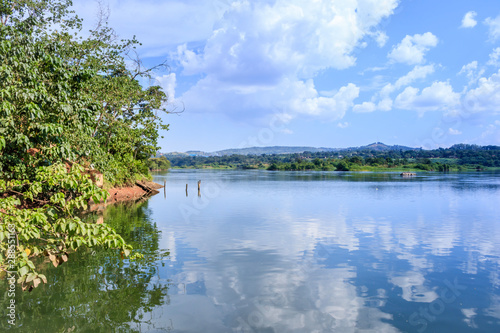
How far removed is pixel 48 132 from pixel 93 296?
6.22 metres

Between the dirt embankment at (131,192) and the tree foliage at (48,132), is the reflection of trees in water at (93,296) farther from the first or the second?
the dirt embankment at (131,192)

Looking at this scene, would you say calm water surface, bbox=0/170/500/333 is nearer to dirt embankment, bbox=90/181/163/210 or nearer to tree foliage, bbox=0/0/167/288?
tree foliage, bbox=0/0/167/288

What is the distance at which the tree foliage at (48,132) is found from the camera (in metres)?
7.83

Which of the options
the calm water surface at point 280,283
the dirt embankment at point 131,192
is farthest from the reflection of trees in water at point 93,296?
the dirt embankment at point 131,192

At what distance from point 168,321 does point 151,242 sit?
11609 mm

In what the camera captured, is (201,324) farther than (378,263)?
No

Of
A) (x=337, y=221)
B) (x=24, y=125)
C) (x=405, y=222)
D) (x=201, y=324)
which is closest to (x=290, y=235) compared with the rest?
(x=337, y=221)

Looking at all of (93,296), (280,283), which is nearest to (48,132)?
(93,296)

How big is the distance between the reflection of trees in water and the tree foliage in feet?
4.53

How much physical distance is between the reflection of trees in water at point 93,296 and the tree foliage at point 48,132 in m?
1.38

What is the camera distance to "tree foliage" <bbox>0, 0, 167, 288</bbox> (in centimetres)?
783

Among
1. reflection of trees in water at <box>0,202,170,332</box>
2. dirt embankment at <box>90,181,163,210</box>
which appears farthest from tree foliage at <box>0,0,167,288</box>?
dirt embankment at <box>90,181,163,210</box>

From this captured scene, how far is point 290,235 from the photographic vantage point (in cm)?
2555

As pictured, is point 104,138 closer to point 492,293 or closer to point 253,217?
point 253,217
